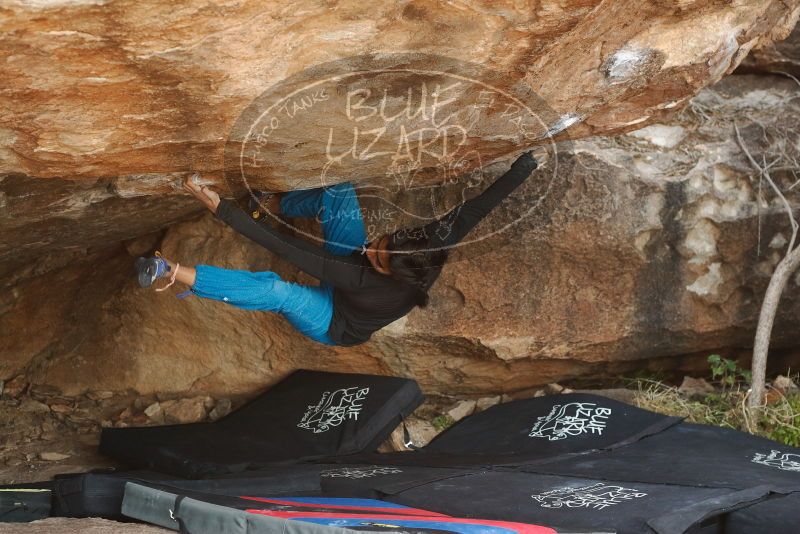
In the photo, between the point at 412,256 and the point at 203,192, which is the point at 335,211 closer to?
the point at 412,256

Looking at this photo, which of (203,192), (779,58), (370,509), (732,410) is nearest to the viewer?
(370,509)

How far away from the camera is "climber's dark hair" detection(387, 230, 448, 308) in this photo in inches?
139

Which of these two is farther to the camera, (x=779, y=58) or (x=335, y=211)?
(x=779, y=58)

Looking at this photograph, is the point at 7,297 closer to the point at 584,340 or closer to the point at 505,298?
the point at 505,298

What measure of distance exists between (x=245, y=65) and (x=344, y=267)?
1317 millimetres

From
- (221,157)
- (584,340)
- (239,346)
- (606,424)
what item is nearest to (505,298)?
(584,340)

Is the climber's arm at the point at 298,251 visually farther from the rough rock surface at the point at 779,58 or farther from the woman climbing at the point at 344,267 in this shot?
the rough rock surface at the point at 779,58

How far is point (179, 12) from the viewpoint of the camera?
210 centimetres

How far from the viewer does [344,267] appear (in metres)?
3.56

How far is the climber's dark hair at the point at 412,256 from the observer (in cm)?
354

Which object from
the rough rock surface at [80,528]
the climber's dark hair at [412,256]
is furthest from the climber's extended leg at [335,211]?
the rough rock surface at [80,528]

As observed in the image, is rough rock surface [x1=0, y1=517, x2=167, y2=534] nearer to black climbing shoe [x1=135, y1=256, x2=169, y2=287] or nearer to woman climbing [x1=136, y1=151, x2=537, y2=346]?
black climbing shoe [x1=135, y1=256, x2=169, y2=287]

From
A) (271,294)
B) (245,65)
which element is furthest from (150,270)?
(245,65)

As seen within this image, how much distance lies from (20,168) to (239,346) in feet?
5.98
